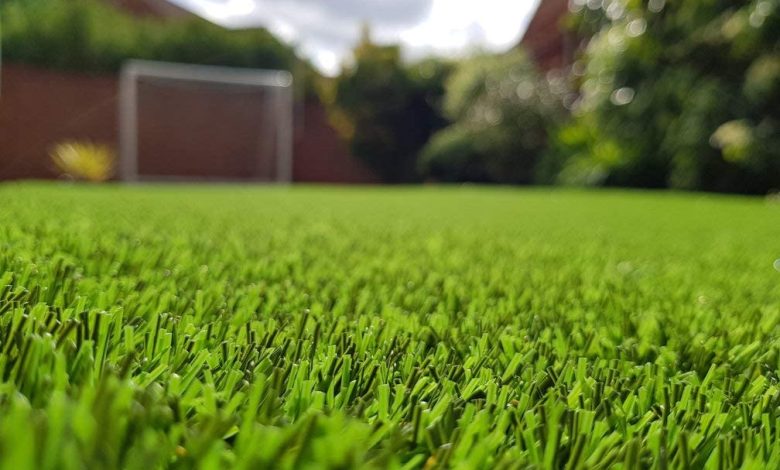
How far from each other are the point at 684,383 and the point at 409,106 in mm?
16446

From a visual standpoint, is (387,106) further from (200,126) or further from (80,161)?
(80,161)

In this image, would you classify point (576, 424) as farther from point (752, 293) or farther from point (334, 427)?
point (752, 293)

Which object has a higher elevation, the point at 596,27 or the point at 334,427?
the point at 596,27

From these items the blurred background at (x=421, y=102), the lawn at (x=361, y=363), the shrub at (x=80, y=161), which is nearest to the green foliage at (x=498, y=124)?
the blurred background at (x=421, y=102)

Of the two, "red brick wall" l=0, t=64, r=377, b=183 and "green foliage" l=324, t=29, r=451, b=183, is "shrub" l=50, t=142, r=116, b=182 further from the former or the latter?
"green foliage" l=324, t=29, r=451, b=183

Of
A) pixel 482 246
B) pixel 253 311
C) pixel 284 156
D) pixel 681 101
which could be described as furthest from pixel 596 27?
pixel 253 311

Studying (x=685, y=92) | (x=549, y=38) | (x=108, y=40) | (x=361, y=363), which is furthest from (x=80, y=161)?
(x=361, y=363)

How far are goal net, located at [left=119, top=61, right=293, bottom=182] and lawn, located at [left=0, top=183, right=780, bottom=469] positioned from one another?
12148mm

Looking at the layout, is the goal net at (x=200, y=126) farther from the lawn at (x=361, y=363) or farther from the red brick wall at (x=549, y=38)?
the lawn at (x=361, y=363)

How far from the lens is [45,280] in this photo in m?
0.88

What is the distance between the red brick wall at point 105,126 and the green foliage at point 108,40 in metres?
0.37

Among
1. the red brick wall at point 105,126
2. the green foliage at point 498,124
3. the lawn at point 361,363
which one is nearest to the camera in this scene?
the lawn at point 361,363

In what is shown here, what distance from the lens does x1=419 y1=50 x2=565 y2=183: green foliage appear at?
1398cm

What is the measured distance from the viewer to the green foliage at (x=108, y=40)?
1296cm
